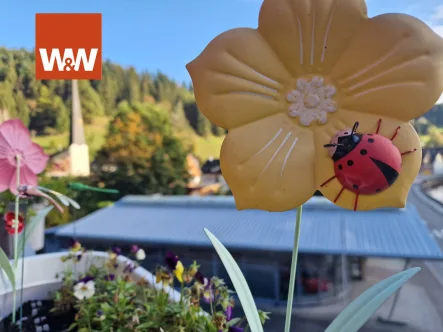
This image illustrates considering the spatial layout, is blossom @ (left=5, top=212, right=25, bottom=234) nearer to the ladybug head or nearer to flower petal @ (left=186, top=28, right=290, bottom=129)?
flower petal @ (left=186, top=28, right=290, bottom=129)

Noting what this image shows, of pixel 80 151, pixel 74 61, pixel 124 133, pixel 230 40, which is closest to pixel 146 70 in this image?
pixel 124 133

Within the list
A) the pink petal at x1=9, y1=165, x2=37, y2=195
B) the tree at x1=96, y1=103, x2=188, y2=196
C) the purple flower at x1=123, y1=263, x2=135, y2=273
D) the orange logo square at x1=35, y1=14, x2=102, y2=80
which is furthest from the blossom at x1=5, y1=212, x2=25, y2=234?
the tree at x1=96, y1=103, x2=188, y2=196

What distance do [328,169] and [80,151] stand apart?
4.48m

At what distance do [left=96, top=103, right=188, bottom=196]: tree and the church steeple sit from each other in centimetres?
32

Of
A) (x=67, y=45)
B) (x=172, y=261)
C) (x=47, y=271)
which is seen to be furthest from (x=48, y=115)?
(x=172, y=261)

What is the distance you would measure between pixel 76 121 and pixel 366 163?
4.65 meters

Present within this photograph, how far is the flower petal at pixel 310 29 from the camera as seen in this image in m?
0.64

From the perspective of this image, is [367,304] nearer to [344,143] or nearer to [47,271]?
[344,143]

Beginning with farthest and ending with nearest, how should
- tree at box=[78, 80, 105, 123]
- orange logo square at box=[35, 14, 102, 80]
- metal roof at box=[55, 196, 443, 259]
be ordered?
tree at box=[78, 80, 105, 123]
metal roof at box=[55, 196, 443, 259]
orange logo square at box=[35, 14, 102, 80]

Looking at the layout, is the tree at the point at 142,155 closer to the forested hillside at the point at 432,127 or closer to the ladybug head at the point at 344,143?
the forested hillside at the point at 432,127

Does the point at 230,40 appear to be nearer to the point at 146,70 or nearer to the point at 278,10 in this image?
the point at 278,10

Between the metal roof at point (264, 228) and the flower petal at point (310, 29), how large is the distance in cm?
212

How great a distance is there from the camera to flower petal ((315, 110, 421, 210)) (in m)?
0.63

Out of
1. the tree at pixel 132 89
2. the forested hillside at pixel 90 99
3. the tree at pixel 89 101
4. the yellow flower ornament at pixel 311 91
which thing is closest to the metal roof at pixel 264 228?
the forested hillside at pixel 90 99
